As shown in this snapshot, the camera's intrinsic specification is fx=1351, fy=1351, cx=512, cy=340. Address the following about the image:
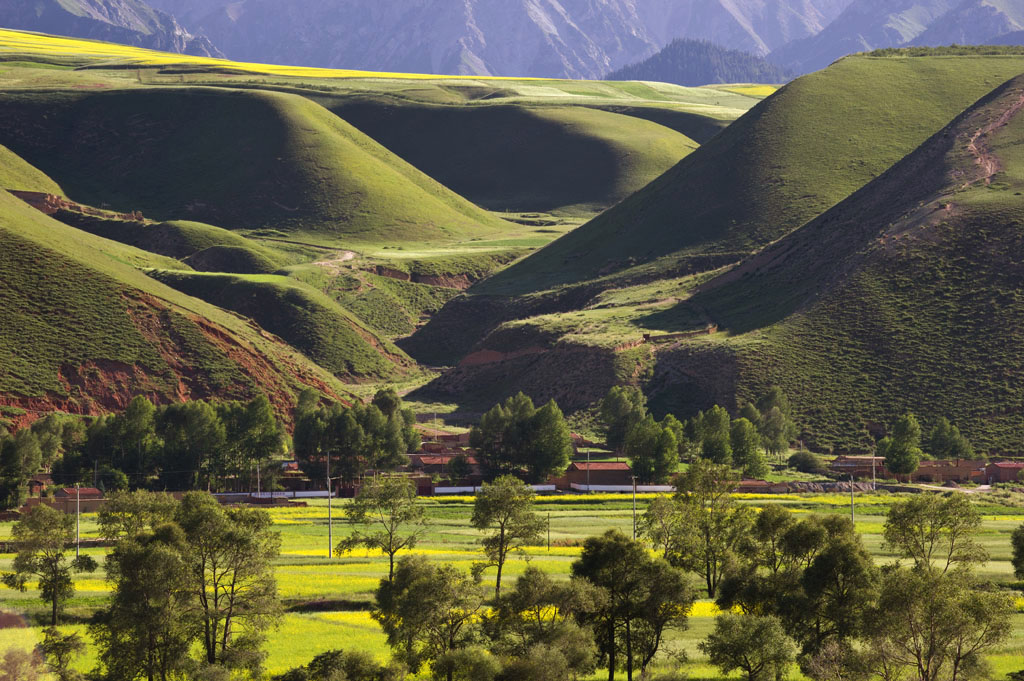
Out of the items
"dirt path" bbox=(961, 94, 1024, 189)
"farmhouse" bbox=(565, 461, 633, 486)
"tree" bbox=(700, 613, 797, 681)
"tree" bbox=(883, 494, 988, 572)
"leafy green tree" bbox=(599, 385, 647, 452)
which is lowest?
"tree" bbox=(700, 613, 797, 681)

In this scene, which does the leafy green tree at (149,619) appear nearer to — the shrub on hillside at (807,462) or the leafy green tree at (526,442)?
the leafy green tree at (526,442)

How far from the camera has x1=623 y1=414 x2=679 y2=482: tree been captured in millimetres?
109812

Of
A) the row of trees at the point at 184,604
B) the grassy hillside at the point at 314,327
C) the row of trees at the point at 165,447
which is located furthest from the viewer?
the grassy hillside at the point at 314,327

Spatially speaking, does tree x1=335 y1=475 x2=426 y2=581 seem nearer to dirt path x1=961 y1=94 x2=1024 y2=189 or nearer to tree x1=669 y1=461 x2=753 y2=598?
tree x1=669 y1=461 x2=753 y2=598

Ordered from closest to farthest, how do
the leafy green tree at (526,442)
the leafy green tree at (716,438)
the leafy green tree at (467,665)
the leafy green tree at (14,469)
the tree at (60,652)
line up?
the leafy green tree at (467,665) → the tree at (60,652) → the leafy green tree at (14,469) → the leafy green tree at (716,438) → the leafy green tree at (526,442)

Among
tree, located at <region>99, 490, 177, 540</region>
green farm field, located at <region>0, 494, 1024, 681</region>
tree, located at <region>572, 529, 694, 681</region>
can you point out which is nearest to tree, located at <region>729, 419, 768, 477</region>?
green farm field, located at <region>0, 494, 1024, 681</region>

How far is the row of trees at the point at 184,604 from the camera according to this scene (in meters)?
44.7

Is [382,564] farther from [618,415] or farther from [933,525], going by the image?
[618,415]

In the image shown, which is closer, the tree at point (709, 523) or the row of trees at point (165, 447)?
the tree at point (709, 523)

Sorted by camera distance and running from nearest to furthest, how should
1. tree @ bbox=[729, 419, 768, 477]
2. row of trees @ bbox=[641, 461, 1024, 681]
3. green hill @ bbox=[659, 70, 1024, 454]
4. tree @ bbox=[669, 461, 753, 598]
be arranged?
1. row of trees @ bbox=[641, 461, 1024, 681]
2. tree @ bbox=[669, 461, 753, 598]
3. tree @ bbox=[729, 419, 768, 477]
4. green hill @ bbox=[659, 70, 1024, 454]

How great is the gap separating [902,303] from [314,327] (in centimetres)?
8394

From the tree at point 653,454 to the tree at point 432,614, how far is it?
63584mm

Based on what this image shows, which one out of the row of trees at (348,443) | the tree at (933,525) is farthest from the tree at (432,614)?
the row of trees at (348,443)

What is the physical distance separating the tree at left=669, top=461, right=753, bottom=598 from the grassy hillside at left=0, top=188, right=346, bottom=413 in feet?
253
